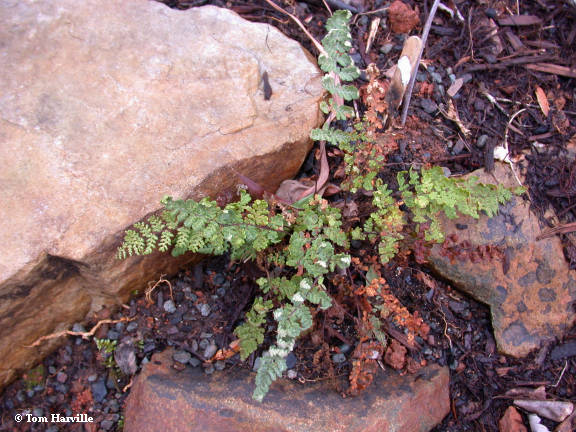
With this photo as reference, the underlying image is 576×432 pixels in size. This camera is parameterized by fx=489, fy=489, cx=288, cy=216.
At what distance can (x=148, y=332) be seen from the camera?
126 inches

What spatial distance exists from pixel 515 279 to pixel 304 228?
5.14 feet

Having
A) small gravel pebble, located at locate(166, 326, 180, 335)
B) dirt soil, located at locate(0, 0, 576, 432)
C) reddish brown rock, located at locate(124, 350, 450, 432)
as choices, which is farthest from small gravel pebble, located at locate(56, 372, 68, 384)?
small gravel pebble, located at locate(166, 326, 180, 335)

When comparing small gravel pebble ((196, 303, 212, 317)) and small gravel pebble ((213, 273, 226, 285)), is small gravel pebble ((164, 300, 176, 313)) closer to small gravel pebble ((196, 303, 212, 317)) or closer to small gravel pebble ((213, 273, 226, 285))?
small gravel pebble ((196, 303, 212, 317))

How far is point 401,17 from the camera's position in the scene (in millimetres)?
3807

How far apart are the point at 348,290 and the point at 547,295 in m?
1.46

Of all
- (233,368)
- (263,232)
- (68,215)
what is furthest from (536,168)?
(68,215)

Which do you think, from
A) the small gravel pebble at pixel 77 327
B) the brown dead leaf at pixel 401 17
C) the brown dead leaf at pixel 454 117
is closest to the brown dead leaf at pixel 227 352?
the small gravel pebble at pixel 77 327

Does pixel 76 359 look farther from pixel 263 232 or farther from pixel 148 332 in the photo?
pixel 263 232

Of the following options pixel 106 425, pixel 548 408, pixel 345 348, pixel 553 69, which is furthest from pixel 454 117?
pixel 106 425

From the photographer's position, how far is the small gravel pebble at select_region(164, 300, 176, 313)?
10.7 ft

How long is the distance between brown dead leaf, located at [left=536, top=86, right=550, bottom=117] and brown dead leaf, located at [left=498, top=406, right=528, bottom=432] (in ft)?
7.31

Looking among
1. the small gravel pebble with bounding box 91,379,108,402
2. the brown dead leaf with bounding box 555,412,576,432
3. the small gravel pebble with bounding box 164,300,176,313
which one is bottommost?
the brown dead leaf with bounding box 555,412,576,432

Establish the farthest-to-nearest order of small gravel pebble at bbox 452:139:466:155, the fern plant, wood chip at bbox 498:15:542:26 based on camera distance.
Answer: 1. wood chip at bbox 498:15:542:26
2. small gravel pebble at bbox 452:139:466:155
3. the fern plant

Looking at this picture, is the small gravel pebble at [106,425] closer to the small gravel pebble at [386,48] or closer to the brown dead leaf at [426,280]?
the brown dead leaf at [426,280]
